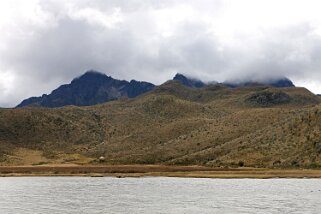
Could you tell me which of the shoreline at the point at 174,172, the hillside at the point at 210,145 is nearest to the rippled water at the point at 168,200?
the shoreline at the point at 174,172

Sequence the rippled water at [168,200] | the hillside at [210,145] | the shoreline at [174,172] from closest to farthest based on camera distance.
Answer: the rippled water at [168,200]
the shoreline at [174,172]
the hillside at [210,145]

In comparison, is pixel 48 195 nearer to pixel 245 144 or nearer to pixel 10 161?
pixel 245 144

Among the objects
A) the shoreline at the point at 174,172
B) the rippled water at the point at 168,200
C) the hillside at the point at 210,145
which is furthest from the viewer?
the hillside at the point at 210,145

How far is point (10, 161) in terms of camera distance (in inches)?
6304

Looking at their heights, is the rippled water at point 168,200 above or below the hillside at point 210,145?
below

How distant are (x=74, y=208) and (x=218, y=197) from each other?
16.9m

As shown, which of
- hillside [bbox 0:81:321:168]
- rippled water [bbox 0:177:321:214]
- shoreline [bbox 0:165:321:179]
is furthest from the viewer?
hillside [bbox 0:81:321:168]

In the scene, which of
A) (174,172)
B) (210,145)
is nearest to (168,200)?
(174,172)

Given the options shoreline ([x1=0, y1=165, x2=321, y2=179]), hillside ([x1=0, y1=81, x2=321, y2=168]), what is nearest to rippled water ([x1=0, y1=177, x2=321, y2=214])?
shoreline ([x1=0, y1=165, x2=321, y2=179])

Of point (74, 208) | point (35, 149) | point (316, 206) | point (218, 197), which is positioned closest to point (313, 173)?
point (218, 197)

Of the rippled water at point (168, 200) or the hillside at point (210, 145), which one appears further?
the hillside at point (210, 145)

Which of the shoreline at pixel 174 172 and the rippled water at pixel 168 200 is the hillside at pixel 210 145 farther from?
the rippled water at pixel 168 200

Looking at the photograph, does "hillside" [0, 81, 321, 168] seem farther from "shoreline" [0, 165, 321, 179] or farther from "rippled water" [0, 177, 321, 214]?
"rippled water" [0, 177, 321, 214]

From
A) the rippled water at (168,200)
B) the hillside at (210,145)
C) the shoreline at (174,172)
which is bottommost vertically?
the rippled water at (168,200)
